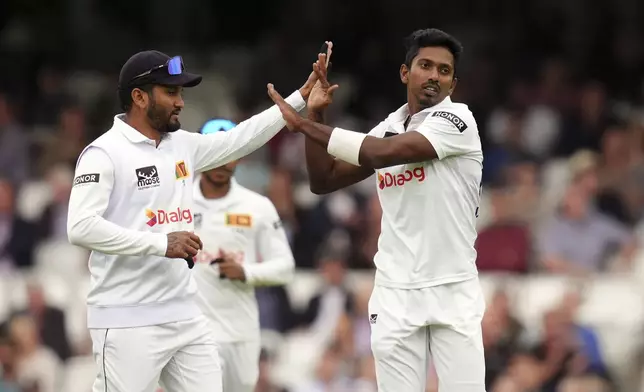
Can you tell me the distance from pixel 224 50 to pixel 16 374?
6.90m

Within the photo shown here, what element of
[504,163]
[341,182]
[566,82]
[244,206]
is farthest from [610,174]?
[341,182]

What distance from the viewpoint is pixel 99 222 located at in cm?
742

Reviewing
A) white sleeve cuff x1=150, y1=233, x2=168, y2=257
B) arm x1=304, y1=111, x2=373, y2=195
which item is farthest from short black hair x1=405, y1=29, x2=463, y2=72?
white sleeve cuff x1=150, y1=233, x2=168, y2=257

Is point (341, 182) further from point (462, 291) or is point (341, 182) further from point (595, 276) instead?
point (595, 276)

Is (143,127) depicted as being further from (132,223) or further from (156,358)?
(156,358)

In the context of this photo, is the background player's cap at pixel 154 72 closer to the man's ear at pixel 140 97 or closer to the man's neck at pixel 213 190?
the man's ear at pixel 140 97

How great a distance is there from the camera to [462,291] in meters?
7.51

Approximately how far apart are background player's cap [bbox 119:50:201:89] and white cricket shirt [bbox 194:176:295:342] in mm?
1799

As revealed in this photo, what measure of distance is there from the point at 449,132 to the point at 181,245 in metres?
1.48

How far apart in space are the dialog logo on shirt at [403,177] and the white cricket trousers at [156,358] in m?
1.28

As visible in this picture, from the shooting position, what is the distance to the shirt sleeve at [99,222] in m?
7.41

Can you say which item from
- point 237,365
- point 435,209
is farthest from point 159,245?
point 237,365

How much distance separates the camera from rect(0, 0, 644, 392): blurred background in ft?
40.4

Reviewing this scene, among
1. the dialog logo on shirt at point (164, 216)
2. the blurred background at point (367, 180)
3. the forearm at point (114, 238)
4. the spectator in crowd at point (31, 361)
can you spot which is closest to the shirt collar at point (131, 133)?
the dialog logo on shirt at point (164, 216)
